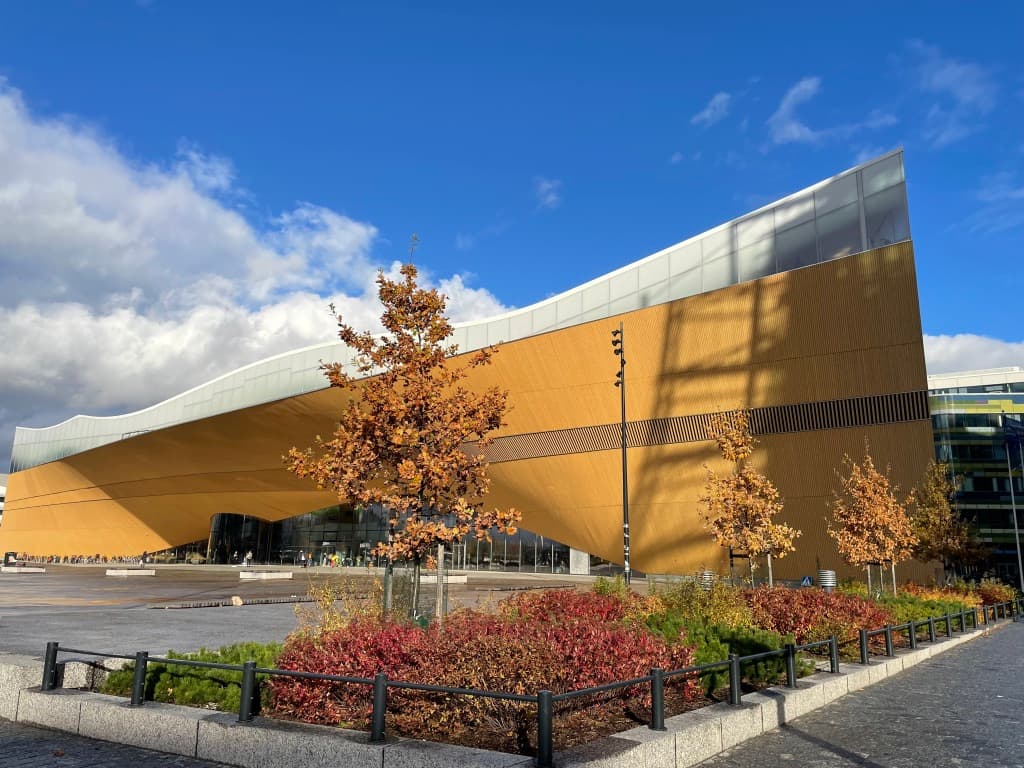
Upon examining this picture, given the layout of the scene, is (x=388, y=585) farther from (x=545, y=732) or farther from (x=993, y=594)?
(x=993, y=594)

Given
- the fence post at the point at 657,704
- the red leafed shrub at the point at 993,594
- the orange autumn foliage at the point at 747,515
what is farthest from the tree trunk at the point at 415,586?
the red leafed shrub at the point at 993,594

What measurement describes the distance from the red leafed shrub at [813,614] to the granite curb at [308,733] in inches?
109

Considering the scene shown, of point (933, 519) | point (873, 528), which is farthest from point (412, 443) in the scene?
point (933, 519)

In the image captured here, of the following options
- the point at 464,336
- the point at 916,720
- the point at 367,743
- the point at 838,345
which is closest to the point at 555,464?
the point at 464,336

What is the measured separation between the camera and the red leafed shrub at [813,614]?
12031mm

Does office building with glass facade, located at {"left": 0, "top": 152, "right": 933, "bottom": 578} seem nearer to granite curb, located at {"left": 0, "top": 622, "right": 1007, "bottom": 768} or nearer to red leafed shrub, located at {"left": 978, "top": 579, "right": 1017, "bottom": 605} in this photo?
red leafed shrub, located at {"left": 978, "top": 579, "right": 1017, "bottom": 605}

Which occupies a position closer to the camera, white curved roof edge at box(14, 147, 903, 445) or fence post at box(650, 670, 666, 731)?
fence post at box(650, 670, 666, 731)

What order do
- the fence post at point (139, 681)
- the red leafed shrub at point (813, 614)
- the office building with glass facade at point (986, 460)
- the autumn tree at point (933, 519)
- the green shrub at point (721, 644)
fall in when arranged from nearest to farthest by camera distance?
the fence post at point (139, 681) < the green shrub at point (721, 644) < the red leafed shrub at point (813, 614) < the autumn tree at point (933, 519) < the office building with glass facade at point (986, 460)

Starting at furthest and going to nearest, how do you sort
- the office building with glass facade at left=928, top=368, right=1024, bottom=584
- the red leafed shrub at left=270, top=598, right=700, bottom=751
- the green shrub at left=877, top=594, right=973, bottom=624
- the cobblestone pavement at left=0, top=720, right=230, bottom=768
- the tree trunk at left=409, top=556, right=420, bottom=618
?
the office building with glass facade at left=928, top=368, right=1024, bottom=584 → the green shrub at left=877, top=594, right=973, bottom=624 → the tree trunk at left=409, top=556, right=420, bottom=618 → the red leafed shrub at left=270, top=598, right=700, bottom=751 → the cobblestone pavement at left=0, top=720, right=230, bottom=768

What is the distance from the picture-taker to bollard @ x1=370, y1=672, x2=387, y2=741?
5918 mm

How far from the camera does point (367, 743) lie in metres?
5.86

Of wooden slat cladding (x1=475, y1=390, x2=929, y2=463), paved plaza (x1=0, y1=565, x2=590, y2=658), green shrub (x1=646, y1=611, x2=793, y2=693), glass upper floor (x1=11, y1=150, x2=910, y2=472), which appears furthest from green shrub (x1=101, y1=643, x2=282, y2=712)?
glass upper floor (x1=11, y1=150, x2=910, y2=472)

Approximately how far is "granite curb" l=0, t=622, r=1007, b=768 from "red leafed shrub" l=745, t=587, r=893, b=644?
109 inches

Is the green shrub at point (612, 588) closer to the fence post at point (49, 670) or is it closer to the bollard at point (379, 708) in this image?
the bollard at point (379, 708)
